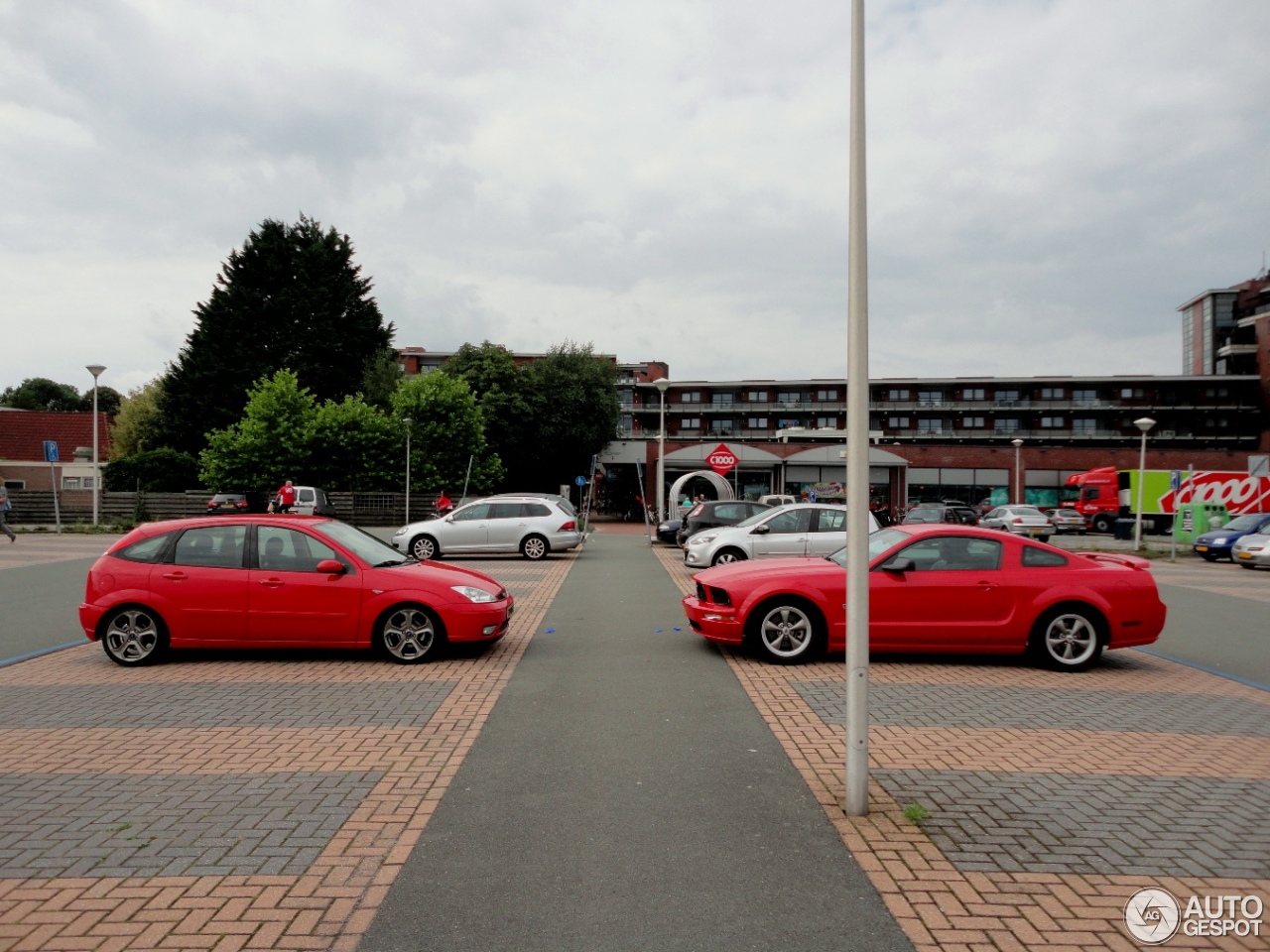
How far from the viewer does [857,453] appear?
15.0 ft

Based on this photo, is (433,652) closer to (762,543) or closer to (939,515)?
(762,543)

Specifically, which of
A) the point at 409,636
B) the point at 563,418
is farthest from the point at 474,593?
the point at 563,418

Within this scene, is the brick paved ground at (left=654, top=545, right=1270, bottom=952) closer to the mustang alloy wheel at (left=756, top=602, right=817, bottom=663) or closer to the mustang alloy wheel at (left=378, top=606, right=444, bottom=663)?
the mustang alloy wheel at (left=756, top=602, right=817, bottom=663)

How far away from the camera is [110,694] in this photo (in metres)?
7.44

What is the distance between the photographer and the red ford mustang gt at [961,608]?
344 inches

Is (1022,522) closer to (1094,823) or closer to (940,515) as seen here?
(940,515)

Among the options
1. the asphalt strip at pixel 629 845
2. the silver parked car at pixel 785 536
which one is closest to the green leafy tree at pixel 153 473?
the silver parked car at pixel 785 536

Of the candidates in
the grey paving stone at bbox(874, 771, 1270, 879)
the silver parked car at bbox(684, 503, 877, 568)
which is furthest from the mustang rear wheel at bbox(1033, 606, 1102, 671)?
the silver parked car at bbox(684, 503, 877, 568)

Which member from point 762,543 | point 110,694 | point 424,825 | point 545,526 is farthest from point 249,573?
point 545,526

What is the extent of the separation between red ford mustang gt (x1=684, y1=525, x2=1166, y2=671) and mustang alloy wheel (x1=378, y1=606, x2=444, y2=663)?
9.34 ft

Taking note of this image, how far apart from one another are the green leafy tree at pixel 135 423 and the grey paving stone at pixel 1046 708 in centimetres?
5699

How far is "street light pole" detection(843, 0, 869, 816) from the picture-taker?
4.60 metres

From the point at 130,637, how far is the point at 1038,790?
7.93 m

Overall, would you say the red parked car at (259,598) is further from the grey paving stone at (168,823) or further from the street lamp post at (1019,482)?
the street lamp post at (1019,482)
